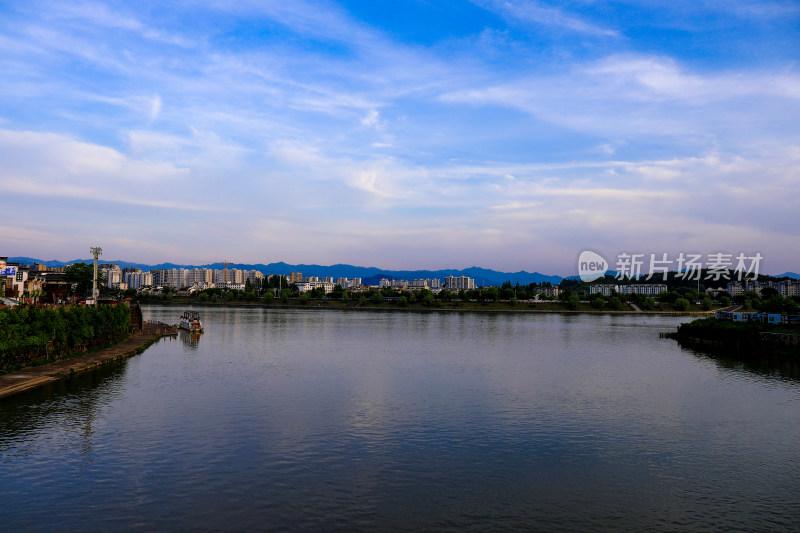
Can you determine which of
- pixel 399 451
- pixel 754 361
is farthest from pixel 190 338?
pixel 754 361

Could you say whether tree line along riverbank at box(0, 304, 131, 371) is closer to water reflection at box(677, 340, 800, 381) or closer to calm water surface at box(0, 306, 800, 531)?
calm water surface at box(0, 306, 800, 531)

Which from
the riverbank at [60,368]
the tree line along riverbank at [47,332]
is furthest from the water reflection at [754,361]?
the tree line along riverbank at [47,332]

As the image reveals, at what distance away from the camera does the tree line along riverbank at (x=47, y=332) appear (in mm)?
45719

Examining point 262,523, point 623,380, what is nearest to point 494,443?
point 262,523

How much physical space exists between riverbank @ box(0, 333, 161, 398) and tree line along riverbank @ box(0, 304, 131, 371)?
1.19 m

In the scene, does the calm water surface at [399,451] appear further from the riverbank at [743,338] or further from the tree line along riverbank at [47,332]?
the riverbank at [743,338]

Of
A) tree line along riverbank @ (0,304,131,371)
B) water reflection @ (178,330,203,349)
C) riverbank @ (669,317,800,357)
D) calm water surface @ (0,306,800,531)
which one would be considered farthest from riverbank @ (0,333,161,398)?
riverbank @ (669,317,800,357)

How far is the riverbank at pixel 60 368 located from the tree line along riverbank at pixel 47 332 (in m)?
1.19

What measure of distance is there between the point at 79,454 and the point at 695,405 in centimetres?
4219

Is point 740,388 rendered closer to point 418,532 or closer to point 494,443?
point 494,443

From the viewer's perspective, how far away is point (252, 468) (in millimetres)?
25812

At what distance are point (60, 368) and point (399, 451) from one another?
Answer: 36727 mm

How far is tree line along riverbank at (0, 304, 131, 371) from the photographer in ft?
150

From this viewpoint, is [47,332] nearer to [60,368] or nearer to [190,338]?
[60,368]
